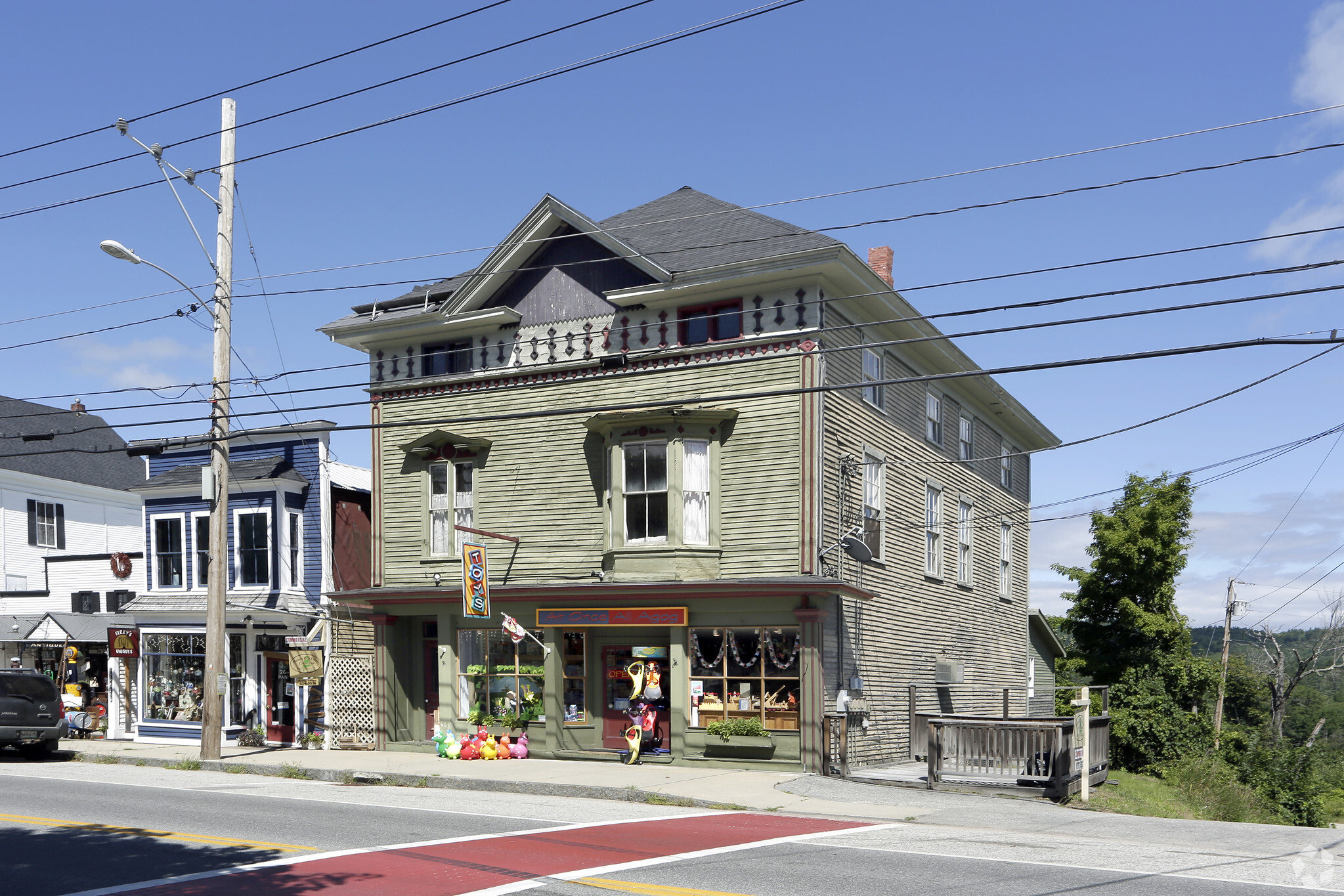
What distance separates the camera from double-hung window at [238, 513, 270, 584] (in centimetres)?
2706

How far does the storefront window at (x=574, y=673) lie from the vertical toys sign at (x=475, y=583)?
1.82 metres

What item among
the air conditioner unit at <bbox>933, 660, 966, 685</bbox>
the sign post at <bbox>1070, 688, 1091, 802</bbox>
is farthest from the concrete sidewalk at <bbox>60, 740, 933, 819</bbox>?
the air conditioner unit at <bbox>933, 660, 966, 685</bbox>

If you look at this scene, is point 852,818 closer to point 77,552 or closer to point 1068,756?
point 1068,756

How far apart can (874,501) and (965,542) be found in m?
7.33

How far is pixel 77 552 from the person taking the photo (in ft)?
128

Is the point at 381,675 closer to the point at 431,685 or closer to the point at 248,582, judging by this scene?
the point at 431,685

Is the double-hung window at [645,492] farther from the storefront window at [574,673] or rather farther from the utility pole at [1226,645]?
the utility pole at [1226,645]

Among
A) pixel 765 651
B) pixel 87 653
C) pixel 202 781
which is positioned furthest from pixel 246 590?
pixel 765 651

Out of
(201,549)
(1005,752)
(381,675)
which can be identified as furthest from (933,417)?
(201,549)

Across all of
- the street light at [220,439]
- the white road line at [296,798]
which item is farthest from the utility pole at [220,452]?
the white road line at [296,798]

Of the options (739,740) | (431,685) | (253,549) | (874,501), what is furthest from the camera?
(253,549)

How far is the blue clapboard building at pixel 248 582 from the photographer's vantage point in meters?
26.4

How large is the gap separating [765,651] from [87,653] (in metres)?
19.6

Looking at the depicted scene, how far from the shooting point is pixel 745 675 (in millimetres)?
21047
